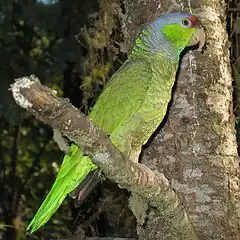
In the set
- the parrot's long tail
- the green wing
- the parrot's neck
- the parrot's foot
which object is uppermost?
the parrot's neck

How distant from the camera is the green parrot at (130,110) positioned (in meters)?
1.52

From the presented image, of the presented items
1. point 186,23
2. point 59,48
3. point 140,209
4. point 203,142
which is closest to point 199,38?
point 186,23

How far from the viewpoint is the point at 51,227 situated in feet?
13.9

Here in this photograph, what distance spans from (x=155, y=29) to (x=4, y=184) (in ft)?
12.3

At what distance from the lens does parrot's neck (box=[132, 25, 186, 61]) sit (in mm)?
1737

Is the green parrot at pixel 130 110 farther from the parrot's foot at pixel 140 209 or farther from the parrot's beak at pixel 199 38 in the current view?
the parrot's foot at pixel 140 209

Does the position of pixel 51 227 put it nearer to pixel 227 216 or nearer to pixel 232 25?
pixel 232 25

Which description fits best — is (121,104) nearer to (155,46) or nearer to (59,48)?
(155,46)

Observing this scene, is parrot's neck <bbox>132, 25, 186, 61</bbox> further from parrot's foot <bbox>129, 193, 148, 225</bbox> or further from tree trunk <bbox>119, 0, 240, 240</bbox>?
parrot's foot <bbox>129, 193, 148, 225</bbox>

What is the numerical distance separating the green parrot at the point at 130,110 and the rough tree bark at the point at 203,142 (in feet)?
0.27

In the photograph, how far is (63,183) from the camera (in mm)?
1534

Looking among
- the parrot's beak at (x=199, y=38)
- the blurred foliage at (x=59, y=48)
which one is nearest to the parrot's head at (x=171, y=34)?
the parrot's beak at (x=199, y=38)

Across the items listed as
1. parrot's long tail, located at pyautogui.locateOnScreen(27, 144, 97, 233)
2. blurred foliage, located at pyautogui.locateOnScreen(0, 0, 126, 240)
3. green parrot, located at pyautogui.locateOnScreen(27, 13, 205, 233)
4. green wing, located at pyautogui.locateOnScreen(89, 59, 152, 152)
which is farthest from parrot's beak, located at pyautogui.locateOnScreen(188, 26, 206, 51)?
blurred foliage, located at pyautogui.locateOnScreen(0, 0, 126, 240)

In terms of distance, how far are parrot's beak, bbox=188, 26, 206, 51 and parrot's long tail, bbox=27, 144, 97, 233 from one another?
22.0 inches
